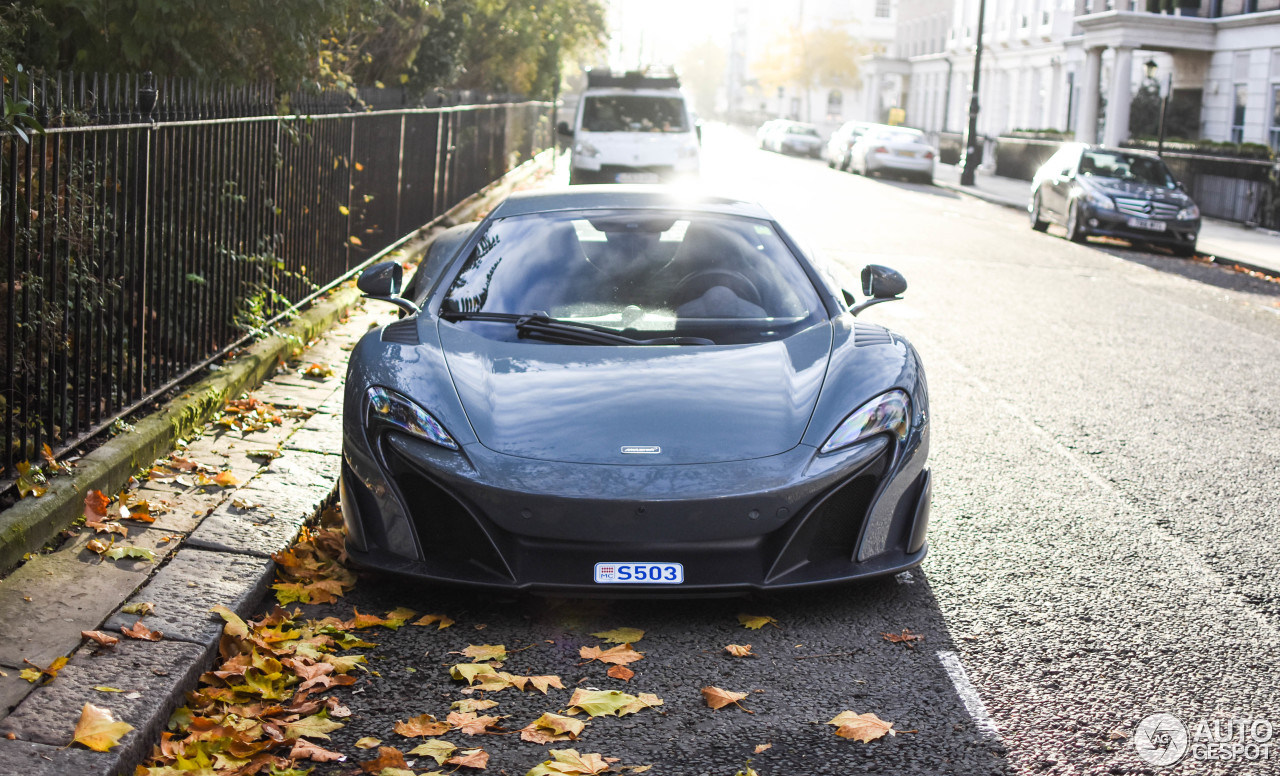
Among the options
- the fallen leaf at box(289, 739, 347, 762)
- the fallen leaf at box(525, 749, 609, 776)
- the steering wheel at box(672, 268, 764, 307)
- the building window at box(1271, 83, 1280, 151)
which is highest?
the building window at box(1271, 83, 1280, 151)

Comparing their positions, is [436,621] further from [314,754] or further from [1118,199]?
[1118,199]

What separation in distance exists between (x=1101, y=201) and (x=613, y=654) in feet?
62.2

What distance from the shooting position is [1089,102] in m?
41.8

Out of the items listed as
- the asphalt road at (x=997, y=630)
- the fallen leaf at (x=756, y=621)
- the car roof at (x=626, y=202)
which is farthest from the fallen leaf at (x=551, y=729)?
the car roof at (x=626, y=202)

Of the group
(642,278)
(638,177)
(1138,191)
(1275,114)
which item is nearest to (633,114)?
(638,177)

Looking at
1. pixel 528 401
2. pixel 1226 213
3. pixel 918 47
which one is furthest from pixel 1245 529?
pixel 918 47

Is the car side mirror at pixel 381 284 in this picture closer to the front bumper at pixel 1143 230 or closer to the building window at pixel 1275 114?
the front bumper at pixel 1143 230

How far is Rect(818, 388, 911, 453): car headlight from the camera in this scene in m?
4.53

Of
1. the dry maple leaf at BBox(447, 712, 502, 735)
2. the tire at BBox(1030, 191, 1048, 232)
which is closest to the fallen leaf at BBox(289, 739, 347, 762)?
the dry maple leaf at BBox(447, 712, 502, 735)

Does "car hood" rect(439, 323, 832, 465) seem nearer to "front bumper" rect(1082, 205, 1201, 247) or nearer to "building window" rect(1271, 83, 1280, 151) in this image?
"front bumper" rect(1082, 205, 1201, 247)

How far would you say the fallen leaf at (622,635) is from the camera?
172 inches

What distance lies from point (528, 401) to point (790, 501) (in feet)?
3.17

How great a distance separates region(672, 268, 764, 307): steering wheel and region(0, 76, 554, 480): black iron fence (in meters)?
2.47

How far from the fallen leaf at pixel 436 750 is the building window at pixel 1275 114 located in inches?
1439
